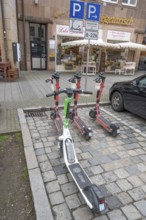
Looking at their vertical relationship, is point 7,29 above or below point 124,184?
above

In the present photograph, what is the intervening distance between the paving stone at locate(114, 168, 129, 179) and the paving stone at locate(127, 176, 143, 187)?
→ 82 millimetres

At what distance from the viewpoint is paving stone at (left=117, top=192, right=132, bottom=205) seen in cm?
237

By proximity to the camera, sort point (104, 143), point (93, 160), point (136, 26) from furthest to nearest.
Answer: point (136, 26), point (104, 143), point (93, 160)

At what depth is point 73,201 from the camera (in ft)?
7.73

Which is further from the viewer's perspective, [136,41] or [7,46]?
[136,41]

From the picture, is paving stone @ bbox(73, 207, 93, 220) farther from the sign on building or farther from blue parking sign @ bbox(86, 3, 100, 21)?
blue parking sign @ bbox(86, 3, 100, 21)

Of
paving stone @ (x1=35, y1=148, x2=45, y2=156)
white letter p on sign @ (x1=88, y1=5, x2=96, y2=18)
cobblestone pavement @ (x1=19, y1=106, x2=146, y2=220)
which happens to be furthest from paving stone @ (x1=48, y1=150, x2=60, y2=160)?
white letter p on sign @ (x1=88, y1=5, x2=96, y2=18)

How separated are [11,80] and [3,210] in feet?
25.7

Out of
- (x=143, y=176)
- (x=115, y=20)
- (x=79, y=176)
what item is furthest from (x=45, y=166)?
(x=115, y=20)

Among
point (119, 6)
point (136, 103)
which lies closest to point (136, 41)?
point (119, 6)

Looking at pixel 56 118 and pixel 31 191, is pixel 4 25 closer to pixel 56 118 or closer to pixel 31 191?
pixel 56 118

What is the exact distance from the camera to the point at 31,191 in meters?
2.49

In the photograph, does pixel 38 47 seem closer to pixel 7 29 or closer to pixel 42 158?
pixel 7 29

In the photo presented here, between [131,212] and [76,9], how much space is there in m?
5.51
